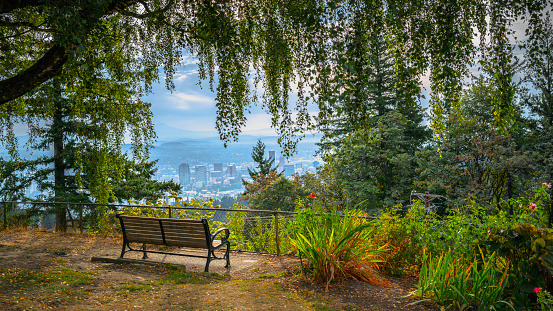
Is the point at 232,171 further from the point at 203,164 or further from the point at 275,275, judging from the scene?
the point at 275,275

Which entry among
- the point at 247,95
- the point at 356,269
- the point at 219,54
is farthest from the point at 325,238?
the point at 219,54

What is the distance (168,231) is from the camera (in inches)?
252

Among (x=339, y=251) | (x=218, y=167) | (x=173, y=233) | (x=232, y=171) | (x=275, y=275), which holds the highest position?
(x=218, y=167)

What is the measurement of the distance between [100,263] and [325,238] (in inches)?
153

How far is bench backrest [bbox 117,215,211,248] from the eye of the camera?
611cm

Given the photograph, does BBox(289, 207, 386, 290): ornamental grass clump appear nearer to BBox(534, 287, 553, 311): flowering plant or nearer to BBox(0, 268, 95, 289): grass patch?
BBox(534, 287, 553, 311): flowering plant

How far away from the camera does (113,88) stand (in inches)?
305

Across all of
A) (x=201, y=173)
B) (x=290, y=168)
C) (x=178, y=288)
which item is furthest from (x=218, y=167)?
(x=178, y=288)

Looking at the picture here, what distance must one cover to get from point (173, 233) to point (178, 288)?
1.39m

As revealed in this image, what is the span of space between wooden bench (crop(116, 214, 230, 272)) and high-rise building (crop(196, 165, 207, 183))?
8933 centimetres

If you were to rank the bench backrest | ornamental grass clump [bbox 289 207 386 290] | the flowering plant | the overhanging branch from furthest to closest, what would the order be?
the bench backrest < the overhanging branch < ornamental grass clump [bbox 289 207 386 290] < the flowering plant

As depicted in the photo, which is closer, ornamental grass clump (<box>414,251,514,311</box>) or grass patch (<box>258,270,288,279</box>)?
ornamental grass clump (<box>414,251,514,311</box>)

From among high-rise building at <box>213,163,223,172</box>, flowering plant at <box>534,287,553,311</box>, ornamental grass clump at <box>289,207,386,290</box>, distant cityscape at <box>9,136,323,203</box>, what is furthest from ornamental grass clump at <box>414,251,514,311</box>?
high-rise building at <box>213,163,223,172</box>

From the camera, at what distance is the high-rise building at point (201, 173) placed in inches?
3738
